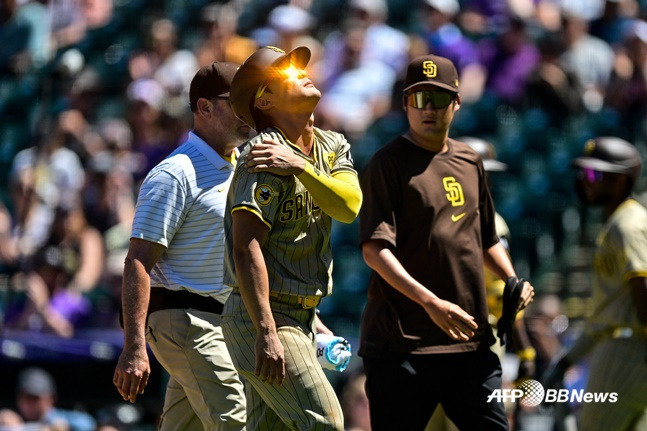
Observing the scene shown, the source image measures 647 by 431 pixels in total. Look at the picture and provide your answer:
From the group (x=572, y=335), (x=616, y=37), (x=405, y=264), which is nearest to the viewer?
(x=405, y=264)

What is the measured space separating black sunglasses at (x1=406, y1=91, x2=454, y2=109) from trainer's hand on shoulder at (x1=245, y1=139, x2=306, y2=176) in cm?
131

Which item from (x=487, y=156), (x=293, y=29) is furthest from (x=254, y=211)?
(x=293, y=29)

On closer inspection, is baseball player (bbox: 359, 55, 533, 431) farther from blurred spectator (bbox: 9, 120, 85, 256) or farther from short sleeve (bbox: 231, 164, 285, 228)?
blurred spectator (bbox: 9, 120, 85, 256)

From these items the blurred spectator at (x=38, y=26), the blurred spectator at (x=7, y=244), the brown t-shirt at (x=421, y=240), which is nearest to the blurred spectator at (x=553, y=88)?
the brown t-shirt at (x=421, y=240)

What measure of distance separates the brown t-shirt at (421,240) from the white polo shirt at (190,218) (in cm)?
69

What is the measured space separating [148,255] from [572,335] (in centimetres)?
468

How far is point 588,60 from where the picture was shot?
10883mm

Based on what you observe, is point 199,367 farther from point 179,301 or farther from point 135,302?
point 135,302

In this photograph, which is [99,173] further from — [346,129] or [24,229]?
[346,129]

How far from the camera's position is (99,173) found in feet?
39.1

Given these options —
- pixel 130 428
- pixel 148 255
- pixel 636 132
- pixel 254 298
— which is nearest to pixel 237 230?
pixel 254 298

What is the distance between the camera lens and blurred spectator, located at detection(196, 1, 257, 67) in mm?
12754

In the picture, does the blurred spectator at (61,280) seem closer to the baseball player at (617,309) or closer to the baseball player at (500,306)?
the baseball player at (500,306)

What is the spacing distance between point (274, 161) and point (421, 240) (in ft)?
4.35
